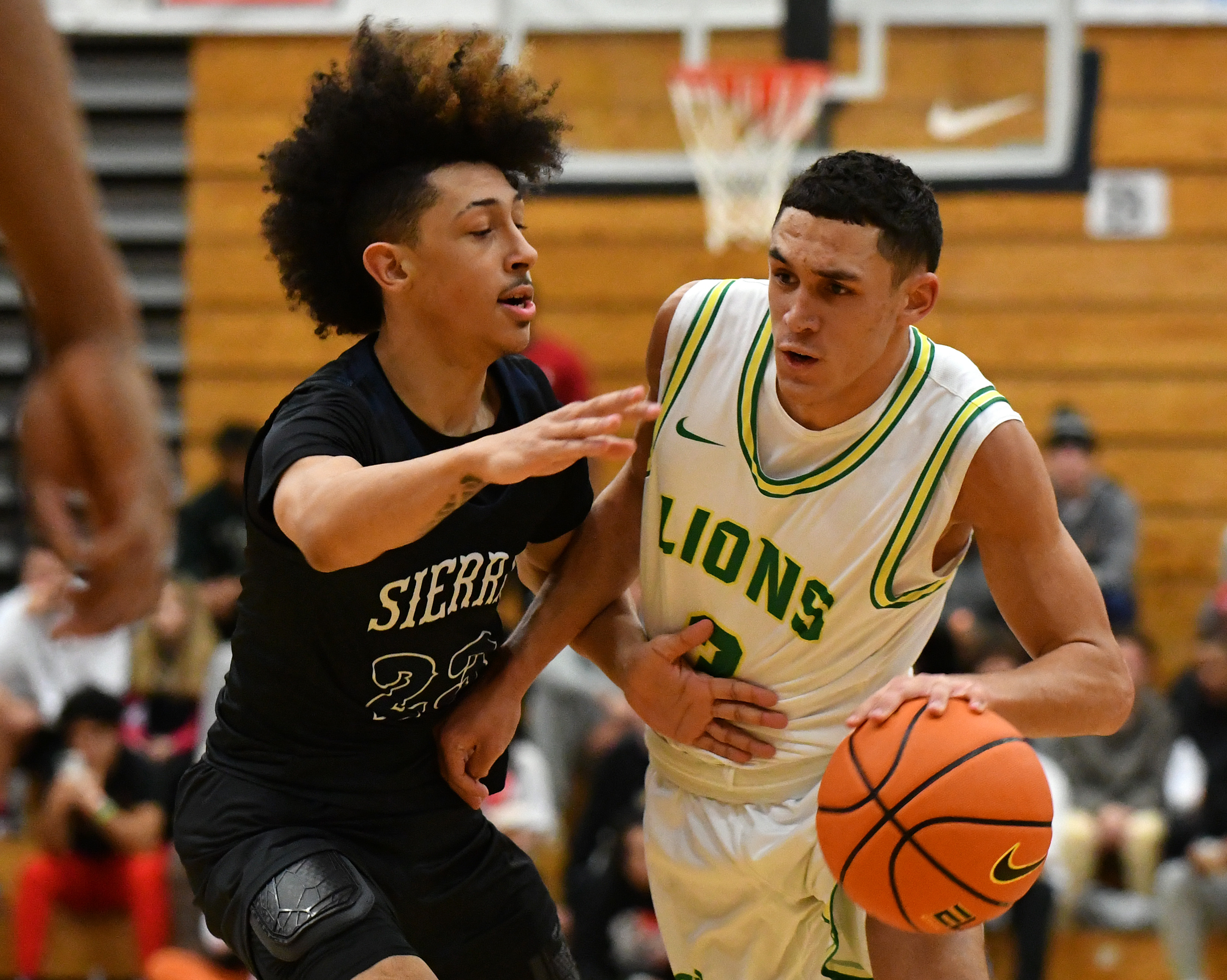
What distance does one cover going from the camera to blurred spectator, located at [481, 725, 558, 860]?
677cm

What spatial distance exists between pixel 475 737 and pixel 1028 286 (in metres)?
7.22

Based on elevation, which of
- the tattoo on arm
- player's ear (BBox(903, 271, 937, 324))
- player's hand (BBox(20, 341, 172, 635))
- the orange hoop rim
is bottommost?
the tattoo on arm

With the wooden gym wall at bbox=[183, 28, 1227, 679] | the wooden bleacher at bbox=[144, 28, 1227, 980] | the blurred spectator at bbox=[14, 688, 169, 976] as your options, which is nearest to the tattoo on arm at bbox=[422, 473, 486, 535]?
the blurred spectator at bbox=[14, 688, 169, 976]

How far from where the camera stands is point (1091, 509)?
841 centimetres

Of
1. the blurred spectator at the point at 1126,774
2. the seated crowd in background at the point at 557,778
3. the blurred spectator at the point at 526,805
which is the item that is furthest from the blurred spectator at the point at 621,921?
the blurred spectator at the point at 1126,774

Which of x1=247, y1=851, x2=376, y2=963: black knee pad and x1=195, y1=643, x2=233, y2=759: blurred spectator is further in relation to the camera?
x1=195, y1=643, x2=233, y2=759: blurred spectator

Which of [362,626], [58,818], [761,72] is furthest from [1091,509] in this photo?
[362,626]

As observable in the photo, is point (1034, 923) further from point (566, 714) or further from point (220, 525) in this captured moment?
point (220, 525)

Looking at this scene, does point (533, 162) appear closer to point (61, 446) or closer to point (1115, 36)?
point (61, 446)

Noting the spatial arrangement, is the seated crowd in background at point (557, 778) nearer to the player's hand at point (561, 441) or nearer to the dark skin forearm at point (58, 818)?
the dark skin forearm at point (58, 818)

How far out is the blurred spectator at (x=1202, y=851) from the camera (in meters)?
6.78

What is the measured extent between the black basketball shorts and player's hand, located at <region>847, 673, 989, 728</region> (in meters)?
0.83

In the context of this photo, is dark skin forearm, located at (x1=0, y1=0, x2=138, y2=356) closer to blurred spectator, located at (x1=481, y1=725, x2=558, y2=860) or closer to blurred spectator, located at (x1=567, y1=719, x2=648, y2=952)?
blurred spectator, located at (x1=481, y1=725, x2=558, y2=860)

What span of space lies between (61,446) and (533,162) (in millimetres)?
2379
